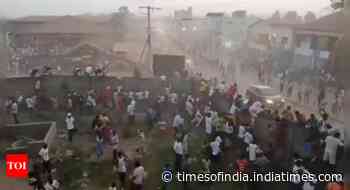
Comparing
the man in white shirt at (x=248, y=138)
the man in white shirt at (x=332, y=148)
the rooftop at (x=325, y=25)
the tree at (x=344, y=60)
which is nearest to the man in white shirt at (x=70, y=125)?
the man in white shirt at (x=248, y=138)

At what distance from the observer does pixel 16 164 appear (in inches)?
571

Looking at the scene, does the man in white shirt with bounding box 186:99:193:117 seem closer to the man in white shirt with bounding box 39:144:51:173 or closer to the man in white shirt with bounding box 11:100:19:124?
the man in white shirt with bounding box 39:144:51:173

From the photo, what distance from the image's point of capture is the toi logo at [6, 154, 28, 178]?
45.7ft

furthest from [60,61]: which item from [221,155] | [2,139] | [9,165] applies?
[221,155]

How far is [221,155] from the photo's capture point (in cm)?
1253

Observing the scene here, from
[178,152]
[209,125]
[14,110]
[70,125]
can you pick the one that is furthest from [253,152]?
[14,110]

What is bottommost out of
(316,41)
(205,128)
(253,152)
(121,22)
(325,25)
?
(205,128)

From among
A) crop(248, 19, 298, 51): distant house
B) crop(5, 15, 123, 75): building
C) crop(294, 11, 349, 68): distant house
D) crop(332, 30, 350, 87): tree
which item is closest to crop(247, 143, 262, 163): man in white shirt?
crop(332, 30, 350, 87): tree

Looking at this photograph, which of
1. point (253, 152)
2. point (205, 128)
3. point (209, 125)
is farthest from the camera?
point (205, 128)

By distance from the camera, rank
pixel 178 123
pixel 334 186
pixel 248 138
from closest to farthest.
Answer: pixel 334 186 < pixel 248 138 < pixel 178 123

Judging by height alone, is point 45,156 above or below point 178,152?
below

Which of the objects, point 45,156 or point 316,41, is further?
point 316,41

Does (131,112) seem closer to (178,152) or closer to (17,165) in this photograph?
(17,165)

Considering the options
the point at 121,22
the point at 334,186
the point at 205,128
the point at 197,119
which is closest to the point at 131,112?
the point at 197,119
